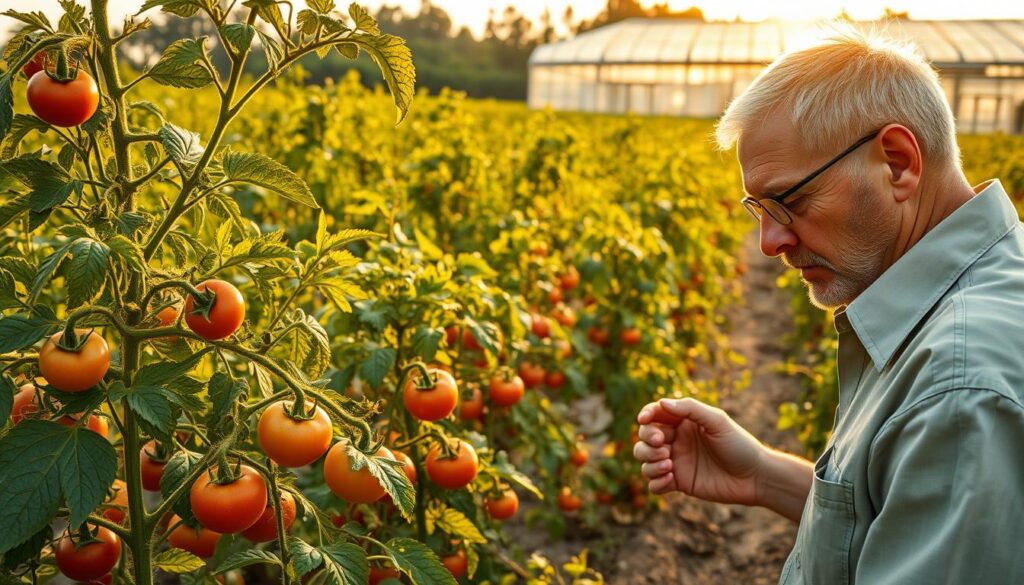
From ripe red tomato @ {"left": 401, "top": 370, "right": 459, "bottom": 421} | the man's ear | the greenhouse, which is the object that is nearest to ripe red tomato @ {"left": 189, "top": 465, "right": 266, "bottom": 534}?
ripe red tomato @ {"left": 401, "top": 370, "right": 459, "bottom": 421}

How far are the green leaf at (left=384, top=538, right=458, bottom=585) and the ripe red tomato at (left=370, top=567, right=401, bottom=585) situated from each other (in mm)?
397

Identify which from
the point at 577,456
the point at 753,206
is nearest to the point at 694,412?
the point at 753,206

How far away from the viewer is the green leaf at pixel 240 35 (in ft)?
4.13

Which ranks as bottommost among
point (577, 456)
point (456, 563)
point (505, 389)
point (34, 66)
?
point (577, 456)

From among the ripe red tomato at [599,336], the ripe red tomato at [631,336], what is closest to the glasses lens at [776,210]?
the ripe red tomato at [631,336]

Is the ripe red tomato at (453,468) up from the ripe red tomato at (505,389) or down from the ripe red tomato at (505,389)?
up

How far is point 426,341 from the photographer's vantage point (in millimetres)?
2117

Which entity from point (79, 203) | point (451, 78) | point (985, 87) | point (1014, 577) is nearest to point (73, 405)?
point (79, 203)

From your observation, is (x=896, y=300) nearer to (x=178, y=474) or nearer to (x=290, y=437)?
(x=290, y=437)

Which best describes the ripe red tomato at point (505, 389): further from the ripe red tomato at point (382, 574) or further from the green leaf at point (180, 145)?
the green leaf at point (180, 145)

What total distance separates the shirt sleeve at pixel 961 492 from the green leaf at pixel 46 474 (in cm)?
106

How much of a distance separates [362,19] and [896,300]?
0.93 meters

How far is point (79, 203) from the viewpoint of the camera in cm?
139

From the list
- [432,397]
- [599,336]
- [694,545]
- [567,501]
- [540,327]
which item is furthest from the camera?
[599,336]
